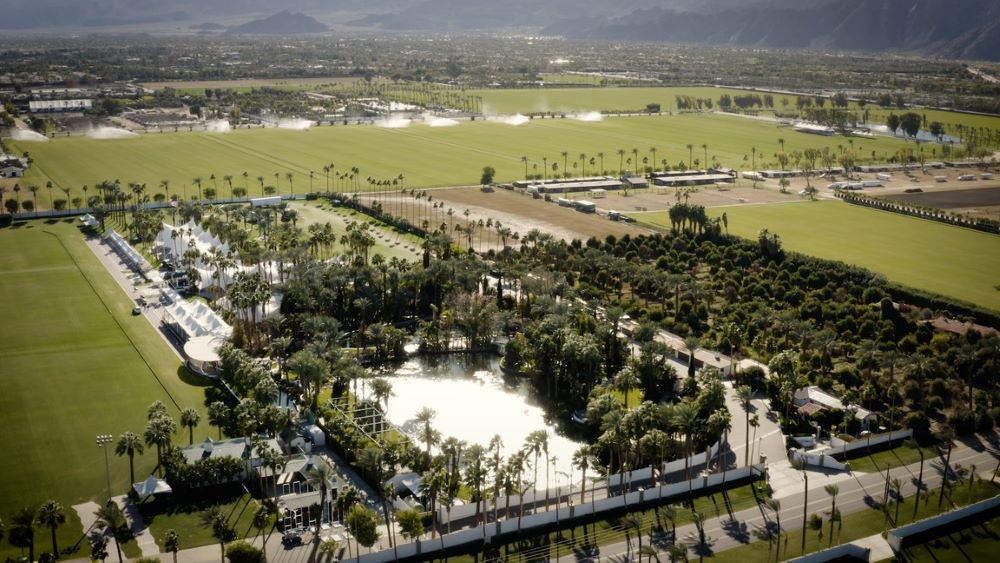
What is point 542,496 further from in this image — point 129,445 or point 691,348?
point 129,445

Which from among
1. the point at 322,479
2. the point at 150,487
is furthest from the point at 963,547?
the point at 150,487

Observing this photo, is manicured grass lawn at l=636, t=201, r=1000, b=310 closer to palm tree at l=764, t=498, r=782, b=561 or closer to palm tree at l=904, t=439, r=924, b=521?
palm tree at l=904, t=439, r=924, b=521

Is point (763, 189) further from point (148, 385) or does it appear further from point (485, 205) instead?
point (148, 385)

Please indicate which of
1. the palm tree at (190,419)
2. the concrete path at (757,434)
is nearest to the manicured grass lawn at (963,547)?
the concrete path at (757,434)

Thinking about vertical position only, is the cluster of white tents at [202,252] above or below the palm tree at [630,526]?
above

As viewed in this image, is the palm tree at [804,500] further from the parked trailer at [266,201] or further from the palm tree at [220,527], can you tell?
the parked trailer at [266,201]
